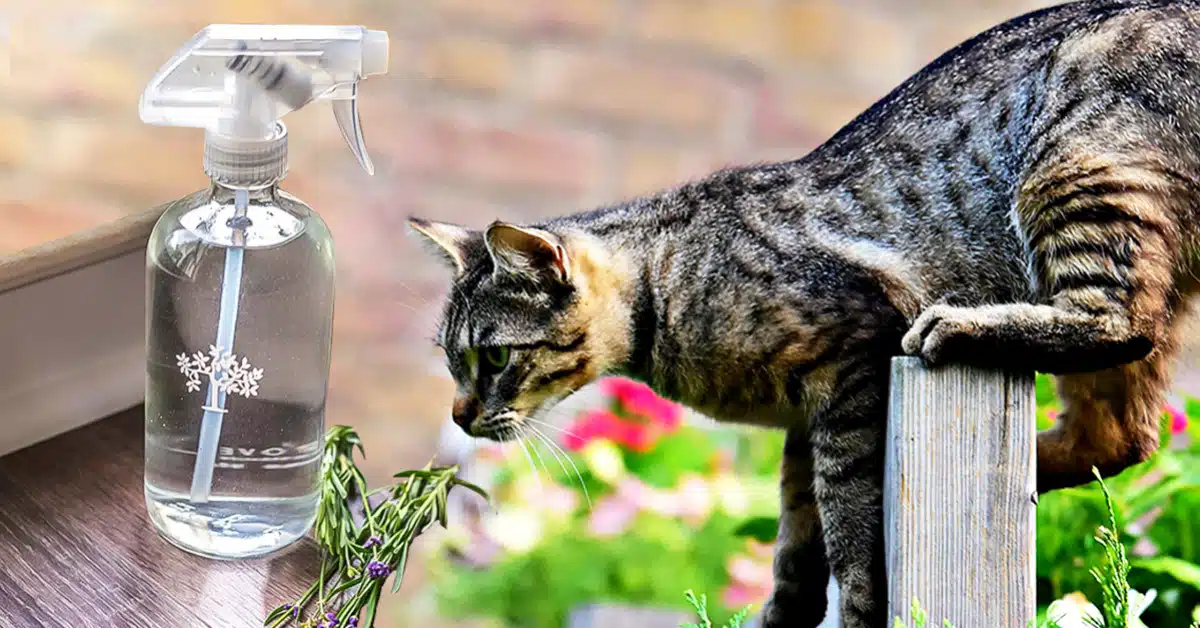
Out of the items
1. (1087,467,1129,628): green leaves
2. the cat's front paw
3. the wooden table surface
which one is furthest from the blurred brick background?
(1087,467,1129,628): green leaves

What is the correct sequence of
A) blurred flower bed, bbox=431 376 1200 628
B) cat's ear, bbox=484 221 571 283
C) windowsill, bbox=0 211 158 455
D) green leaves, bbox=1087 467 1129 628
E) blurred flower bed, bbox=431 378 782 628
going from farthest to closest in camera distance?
blurred flower bed, bbox=431 378 782 628
blurred flower bed, bbox=431 376 1200 628
windowsill, bbox=0 211 158 455
cat's ear, bbox=484 221 571 283
green leaves, bbox=1087 467 1129 628

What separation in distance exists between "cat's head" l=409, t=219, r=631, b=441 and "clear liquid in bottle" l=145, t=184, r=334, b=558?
111 mm

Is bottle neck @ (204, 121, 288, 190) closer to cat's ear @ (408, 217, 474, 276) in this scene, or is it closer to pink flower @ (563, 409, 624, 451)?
cat's ear @ (408, 217, 474, 276)

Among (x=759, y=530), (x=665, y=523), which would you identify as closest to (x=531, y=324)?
(x=759, y=530)

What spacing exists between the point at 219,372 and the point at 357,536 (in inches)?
6.6

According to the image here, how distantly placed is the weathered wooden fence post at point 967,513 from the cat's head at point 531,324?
264mm

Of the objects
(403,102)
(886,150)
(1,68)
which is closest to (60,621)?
(1,68)

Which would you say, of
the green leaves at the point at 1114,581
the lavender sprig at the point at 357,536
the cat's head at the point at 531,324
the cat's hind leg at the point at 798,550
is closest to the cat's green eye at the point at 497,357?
the cat's head at the point at 531,324

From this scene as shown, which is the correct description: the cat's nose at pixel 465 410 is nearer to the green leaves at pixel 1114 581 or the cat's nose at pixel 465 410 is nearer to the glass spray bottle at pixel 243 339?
the glass spray bottle at pixel 243 339

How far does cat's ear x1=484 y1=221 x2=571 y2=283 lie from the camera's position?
95 cm

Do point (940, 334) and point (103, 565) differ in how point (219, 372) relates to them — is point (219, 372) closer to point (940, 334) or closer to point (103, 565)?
point (103, 565)

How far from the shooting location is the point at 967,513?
32.0 inches

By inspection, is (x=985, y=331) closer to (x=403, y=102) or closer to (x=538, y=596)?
(x=538, y=596)

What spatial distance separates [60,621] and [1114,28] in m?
0.85
